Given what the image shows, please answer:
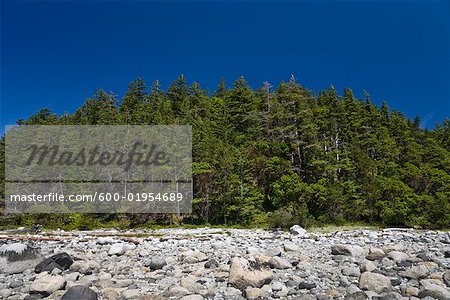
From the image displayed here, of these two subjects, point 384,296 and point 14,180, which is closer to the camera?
point 384,296

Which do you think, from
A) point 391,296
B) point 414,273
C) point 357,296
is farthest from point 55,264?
point 414,273

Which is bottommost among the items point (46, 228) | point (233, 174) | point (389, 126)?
point (46, 228)

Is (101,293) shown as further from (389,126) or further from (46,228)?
(389,126)

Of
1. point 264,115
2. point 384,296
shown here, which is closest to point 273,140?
point 264,115

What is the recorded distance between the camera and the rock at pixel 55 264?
9.02m

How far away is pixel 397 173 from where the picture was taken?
32.2m

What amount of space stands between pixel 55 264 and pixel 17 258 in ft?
4.09

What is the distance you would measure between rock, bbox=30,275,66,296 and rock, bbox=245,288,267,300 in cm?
449

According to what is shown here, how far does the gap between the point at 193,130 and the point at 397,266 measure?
28779 millimetres

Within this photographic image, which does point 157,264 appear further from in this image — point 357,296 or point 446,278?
point 446,278

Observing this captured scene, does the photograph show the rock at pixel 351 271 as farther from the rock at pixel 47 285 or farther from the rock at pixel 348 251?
the rock at pixel 47 285

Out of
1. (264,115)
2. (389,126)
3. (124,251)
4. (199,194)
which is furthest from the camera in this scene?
(389,126)

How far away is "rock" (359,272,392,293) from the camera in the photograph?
263 inches

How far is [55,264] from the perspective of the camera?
9141mm
